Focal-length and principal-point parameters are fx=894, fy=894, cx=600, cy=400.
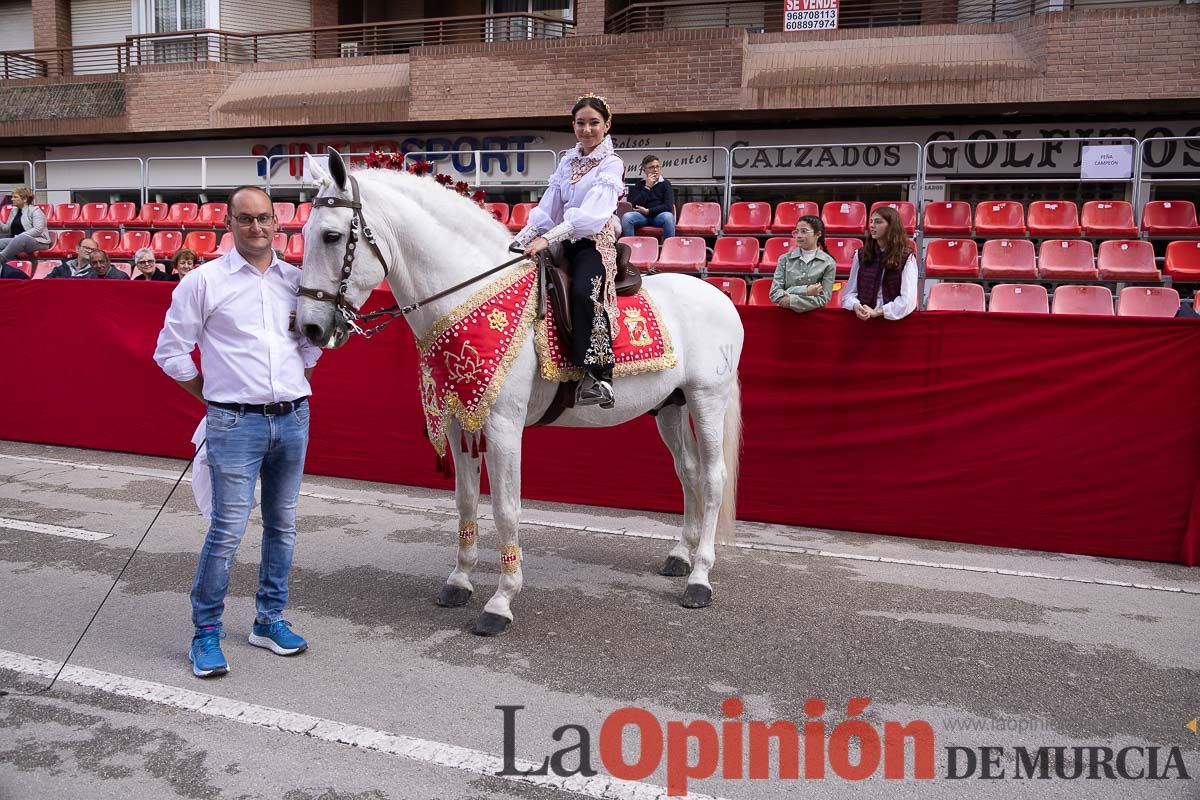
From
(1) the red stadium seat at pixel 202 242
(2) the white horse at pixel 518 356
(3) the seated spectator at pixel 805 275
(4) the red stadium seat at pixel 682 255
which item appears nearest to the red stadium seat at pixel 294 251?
(1) the red stadium seat at pixel 202 242

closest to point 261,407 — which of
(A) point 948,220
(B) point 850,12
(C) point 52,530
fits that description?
(C) point 52,530

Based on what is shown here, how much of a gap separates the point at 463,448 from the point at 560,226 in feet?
4.51

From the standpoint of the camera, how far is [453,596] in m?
5.19

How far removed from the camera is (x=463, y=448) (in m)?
5.12

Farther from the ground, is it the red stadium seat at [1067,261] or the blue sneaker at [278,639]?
the red stadium seat at [1067,261]

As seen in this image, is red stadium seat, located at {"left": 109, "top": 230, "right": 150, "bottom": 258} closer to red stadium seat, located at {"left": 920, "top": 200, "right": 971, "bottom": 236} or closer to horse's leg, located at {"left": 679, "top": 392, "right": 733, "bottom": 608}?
red stadium seat, located at {"left": 920, "top": 200, "right": 971, "bottom": 236}

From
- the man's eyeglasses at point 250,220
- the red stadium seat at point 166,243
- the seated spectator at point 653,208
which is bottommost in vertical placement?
the red stadium seat at point 166,243

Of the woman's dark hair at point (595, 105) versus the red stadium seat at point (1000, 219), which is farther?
the red stadium seat at point (1000, 219)

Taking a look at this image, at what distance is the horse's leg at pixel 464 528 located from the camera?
5.17 meters

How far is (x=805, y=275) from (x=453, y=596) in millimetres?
4174

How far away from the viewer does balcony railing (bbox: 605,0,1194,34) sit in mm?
14742

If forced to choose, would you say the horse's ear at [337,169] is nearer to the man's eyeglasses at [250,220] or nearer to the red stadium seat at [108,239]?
the man's eyeglasses at [250,220]

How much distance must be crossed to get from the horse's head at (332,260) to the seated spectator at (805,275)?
3.95m

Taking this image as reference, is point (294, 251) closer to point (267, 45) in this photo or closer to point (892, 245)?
point (892, 245)
